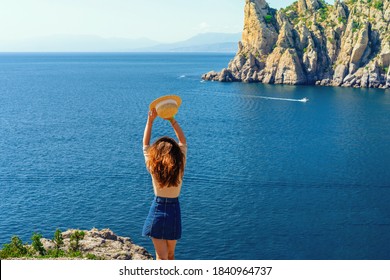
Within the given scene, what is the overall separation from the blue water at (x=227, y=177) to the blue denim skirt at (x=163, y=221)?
3874 cm

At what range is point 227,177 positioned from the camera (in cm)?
6988

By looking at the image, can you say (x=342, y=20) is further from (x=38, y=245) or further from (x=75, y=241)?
(x=38, y=245)

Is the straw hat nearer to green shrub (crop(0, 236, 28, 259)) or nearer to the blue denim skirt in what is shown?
the blue denim skirt

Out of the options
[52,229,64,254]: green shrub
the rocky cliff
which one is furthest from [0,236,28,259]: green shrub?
the rocky cliff

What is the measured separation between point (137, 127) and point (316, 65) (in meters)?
98.5

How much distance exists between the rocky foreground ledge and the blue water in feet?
28.5

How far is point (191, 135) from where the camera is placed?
98750 millimetres

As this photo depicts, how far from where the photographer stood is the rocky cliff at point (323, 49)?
6826 inches

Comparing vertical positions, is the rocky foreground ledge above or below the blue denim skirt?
below

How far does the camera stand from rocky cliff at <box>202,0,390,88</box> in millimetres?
173375

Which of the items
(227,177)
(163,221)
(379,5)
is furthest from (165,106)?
(379,5)

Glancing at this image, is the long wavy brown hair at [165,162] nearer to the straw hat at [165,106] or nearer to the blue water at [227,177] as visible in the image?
the straw hat at [165,106]

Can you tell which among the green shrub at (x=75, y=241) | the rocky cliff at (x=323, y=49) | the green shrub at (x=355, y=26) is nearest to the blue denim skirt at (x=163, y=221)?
the green shrub at (x=75, y=241)

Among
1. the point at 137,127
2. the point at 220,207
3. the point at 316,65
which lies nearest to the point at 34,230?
the point at 220,207
